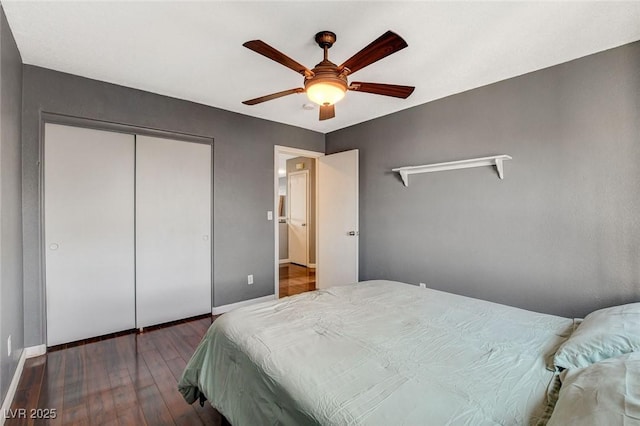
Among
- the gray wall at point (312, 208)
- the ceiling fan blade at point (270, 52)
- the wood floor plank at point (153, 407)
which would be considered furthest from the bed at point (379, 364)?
the gray wall at point (312, 208)

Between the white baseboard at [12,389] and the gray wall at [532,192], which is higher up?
the gray wall at [532,192]

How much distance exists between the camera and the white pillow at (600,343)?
1.15m

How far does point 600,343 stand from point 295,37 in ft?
7.82

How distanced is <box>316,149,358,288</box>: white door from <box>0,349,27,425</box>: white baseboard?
10.6ft

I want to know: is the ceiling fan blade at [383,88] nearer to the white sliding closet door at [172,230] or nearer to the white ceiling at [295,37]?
the white ceiling at [295,37]

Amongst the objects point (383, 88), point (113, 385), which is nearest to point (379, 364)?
point (383, 88)

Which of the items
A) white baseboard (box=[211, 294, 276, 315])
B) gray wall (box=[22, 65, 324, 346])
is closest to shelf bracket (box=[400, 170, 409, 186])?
gray wall (box=[22, 65, 324, 346])

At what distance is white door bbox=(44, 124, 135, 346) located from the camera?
2.63 meters

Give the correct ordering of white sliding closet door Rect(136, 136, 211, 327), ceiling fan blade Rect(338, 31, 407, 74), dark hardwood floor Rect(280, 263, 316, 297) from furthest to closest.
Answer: dark hardwood floor Rect(280, 263, 316, 297) < white sliding closet door Rect(136, 136, 211, 327) < ceiling fan blade Rect(338, 31, 407, 74)

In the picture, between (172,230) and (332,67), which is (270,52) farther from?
(172,230)

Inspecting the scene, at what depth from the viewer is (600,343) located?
1.19 meters

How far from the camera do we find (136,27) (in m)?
2.02

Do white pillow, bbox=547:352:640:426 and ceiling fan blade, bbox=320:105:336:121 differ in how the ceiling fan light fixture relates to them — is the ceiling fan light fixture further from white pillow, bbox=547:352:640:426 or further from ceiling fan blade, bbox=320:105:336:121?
white pillow, bbox=547:352:640:426

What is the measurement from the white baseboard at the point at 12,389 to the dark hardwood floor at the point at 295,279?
9.03 ft
